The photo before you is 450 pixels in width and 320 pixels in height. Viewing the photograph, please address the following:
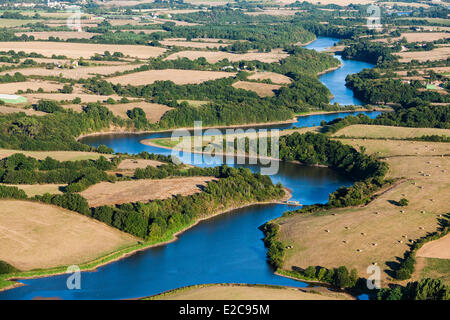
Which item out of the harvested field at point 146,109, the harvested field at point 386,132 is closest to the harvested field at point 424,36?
the harvested field at point 386,132

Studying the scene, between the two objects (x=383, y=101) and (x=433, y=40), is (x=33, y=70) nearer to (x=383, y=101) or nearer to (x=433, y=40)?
(x=383, y=101)

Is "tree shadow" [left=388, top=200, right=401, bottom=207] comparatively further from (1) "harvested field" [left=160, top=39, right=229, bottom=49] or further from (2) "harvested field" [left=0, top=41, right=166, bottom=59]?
(1) "harvested field" [left=160, top=39, right=229, bottom=49]

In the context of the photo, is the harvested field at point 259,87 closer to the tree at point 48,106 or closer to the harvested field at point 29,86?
the harvested field at point 29,86

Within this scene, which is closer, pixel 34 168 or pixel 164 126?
pixel 34 168

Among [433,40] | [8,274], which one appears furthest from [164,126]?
[433,40]
